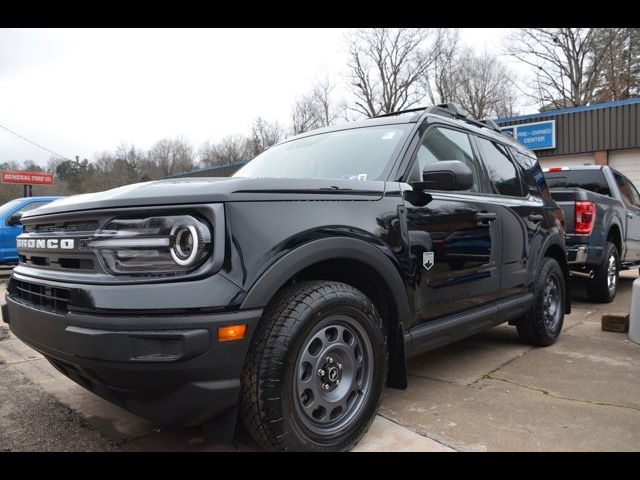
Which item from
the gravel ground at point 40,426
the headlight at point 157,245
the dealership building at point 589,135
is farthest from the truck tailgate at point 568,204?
the dealership building at point 589,135

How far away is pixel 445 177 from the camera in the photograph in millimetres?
2701

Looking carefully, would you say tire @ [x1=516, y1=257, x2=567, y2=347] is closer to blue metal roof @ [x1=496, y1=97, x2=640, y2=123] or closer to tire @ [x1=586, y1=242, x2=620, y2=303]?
tire @ [x1=586, y1=242, x2=620, y2=303]

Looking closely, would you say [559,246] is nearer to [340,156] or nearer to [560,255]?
[560,255]

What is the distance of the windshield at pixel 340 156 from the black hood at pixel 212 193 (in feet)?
2.03

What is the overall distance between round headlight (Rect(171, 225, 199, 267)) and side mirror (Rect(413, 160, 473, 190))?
57.0 inches

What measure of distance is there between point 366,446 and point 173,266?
1352 millimetres

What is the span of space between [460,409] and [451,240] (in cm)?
103

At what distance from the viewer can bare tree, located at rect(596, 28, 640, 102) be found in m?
28.4

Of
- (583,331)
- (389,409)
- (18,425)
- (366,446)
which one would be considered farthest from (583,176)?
(18,425)

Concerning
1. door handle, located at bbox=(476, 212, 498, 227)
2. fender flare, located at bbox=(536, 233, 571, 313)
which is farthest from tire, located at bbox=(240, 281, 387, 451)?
fender flare, located at bbox=(536, 233, 571, 313)

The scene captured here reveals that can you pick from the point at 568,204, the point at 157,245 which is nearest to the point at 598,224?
the point at 568,204

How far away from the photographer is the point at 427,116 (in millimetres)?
3320
